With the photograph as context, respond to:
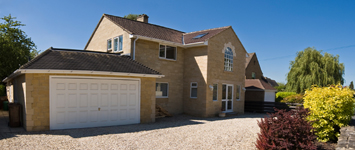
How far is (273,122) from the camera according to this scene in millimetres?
6973

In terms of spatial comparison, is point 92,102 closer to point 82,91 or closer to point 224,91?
point 82,91

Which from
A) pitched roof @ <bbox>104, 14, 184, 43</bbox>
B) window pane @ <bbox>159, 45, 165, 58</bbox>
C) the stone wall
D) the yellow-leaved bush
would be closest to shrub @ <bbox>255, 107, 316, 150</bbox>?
the yellow-leaved bush

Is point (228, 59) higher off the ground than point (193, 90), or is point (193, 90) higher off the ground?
point (228, 59)

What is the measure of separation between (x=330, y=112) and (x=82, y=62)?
10450 mm

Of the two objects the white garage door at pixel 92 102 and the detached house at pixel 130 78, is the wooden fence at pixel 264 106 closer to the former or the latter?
the detached house at pixel 130 78

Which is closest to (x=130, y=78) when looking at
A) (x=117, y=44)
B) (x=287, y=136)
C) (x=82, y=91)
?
(x=82, y=91)

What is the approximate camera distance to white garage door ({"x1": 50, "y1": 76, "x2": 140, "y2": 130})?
9812 mm

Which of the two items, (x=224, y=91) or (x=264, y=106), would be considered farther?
(x=264, y=106)

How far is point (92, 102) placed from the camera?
10602 millimetres

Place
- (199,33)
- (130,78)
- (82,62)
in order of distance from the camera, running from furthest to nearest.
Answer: (199,33) < (130,78) < (82,62)

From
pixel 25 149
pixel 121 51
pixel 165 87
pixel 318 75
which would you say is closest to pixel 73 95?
pixel 25 149

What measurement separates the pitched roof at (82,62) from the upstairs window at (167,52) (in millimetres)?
2877

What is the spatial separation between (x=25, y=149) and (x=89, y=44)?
46.5ft

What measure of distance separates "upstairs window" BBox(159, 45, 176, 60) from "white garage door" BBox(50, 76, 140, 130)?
14.5 ft
